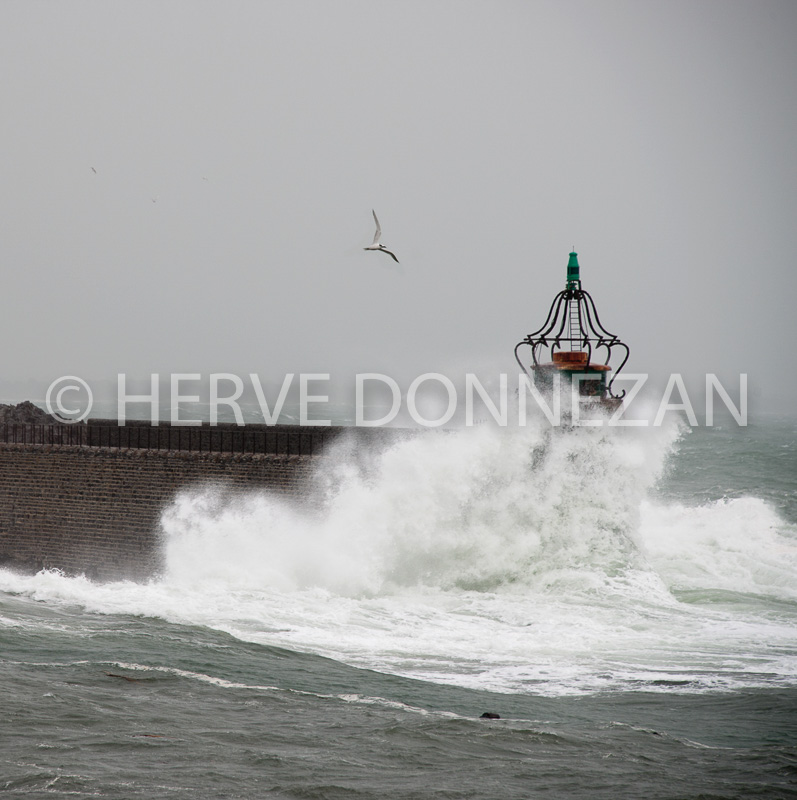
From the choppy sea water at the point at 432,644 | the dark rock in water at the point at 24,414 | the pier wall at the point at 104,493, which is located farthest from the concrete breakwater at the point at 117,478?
the dark rock in water at the point at 24,414

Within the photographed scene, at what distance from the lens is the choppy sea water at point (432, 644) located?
302 inches

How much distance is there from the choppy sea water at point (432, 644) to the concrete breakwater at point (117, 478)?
0.37 m

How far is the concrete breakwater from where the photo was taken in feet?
54.7

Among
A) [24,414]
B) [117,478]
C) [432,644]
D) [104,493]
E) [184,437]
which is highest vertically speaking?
[24,414]

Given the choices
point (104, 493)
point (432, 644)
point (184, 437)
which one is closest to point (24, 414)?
point (104, 493)

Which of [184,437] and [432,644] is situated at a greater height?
[184,437]

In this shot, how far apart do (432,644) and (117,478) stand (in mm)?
7610

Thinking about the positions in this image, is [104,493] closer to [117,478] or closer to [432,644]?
[117,478]

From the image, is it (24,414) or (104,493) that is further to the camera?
(24,414)

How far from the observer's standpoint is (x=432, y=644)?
11852 mm

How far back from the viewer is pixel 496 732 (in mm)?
8414

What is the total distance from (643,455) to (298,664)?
7.37m

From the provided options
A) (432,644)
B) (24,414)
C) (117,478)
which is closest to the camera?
(432,644)

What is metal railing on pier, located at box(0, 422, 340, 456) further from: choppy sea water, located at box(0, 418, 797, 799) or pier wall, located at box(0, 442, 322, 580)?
choppy sea water, located at box(0, 418, 797, 799)
